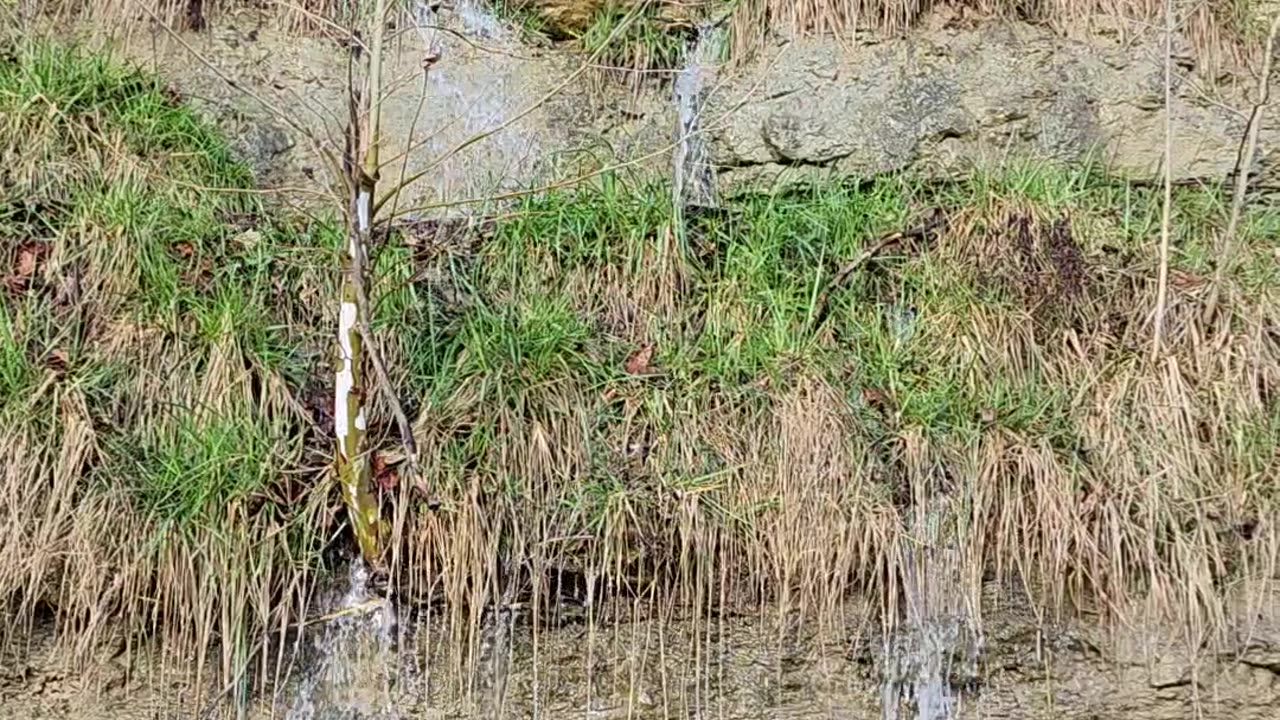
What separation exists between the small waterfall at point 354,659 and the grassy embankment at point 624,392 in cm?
11

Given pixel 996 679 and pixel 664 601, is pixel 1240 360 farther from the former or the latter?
pixel 664 601

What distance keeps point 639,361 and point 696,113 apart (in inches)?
45.6

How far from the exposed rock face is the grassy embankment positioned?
0.23 meters

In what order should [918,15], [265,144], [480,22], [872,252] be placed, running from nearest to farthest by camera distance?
[872,252] → [265,144] → [918,15] → [480,22]

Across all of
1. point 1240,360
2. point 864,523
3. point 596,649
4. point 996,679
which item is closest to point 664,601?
point 596,649

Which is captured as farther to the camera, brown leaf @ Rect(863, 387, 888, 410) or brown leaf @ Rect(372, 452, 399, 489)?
brown leaf @ Rect(863, 387, 888, 410)

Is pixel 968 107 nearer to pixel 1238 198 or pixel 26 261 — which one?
pixel 1238 198

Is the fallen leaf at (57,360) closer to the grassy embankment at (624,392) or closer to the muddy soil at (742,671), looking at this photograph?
the grassy embankment at (624,392)

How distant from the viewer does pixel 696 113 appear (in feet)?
12.6

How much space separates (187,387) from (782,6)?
2301mm

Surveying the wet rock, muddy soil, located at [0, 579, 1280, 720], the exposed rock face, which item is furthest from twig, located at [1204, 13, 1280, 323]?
the wet rock

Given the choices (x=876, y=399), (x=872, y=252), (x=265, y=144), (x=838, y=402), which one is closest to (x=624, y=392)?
(x=838, y=402)

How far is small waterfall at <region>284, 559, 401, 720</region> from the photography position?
269cm

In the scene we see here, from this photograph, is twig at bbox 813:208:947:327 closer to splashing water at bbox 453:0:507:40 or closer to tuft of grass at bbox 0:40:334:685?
tuft of grass at bbox 0:40:334:685
